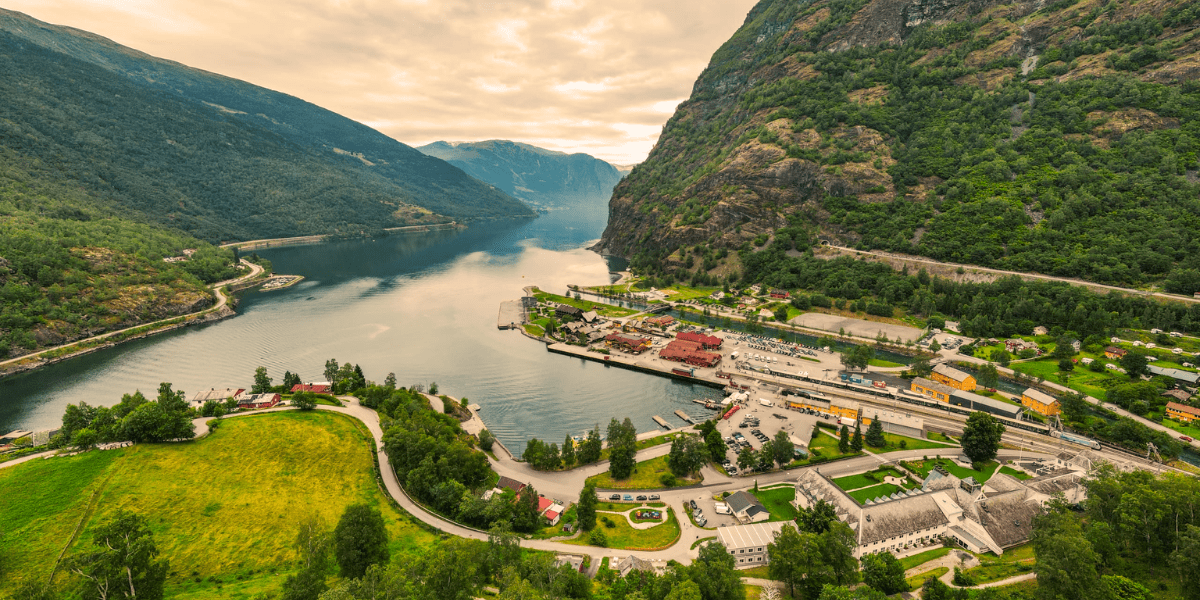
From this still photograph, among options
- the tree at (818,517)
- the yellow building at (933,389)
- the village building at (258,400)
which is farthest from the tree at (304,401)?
the yellow building at (933,389)

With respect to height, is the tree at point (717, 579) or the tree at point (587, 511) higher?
the tree at point (717, 579)

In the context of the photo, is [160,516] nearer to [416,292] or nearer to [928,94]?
[416,292]

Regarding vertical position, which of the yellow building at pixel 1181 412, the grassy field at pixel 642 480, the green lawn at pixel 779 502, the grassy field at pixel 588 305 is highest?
the yellow building at pixel 1181 412

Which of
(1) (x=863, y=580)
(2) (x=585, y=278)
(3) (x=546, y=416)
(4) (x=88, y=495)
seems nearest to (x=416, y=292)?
(2) (x=585, y=278)

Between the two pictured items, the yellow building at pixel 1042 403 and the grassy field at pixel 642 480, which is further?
the yellow building at pixel 1042 403

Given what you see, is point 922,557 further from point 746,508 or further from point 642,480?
point 642,480

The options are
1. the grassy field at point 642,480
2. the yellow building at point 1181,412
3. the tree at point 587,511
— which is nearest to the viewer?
the tree at point 587,511

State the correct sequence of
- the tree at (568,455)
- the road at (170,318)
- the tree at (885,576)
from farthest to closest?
the road at (170,318), the tree at (568,455), the tree at (885,576)

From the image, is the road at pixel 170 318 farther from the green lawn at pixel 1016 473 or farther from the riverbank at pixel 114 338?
the green lawn at pixel 1016 473

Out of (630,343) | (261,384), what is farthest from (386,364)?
(630,343)
